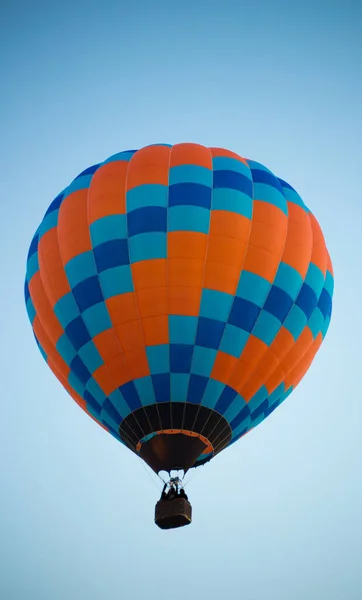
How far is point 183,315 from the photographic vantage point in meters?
10.5

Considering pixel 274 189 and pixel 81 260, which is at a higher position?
pixel 274 189

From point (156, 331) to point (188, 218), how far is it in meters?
1.58

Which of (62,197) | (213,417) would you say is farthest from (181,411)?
(62,197)

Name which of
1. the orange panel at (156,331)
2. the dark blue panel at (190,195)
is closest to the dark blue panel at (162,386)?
the orange panel at (156,331)

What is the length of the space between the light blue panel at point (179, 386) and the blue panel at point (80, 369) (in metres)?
1.26

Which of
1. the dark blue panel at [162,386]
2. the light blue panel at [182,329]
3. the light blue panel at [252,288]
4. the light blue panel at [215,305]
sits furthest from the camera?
the light blue panel at [252,288]

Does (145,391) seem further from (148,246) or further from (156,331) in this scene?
(148,246)

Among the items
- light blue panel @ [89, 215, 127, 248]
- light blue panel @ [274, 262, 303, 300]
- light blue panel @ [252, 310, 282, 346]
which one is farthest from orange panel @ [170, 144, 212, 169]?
light blue panel @ [252, 310, 282, 346]

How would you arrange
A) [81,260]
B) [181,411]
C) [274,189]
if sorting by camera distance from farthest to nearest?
[274,189], [81,260], [181,411]

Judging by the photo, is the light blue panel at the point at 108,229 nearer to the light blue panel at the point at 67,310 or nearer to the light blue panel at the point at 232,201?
the light blue panel at the point at 67,310

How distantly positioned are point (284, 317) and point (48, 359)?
3436 mm

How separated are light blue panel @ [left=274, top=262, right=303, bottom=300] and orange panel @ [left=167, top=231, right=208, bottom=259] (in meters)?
1.10

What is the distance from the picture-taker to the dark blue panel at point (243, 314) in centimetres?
1070

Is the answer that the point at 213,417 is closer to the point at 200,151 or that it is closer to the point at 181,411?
the point at 181,411
